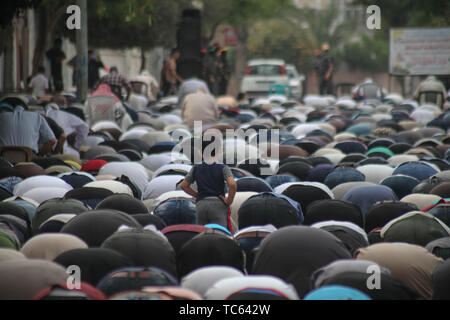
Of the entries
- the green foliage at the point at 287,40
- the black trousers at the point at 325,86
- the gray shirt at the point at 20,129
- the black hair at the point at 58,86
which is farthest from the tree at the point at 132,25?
the green foliage at the point at 287,40

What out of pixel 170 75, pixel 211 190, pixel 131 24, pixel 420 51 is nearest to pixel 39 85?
pixel 170 75

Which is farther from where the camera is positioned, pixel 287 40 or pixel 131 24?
pixel 287 40

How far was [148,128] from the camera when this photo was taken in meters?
19.4

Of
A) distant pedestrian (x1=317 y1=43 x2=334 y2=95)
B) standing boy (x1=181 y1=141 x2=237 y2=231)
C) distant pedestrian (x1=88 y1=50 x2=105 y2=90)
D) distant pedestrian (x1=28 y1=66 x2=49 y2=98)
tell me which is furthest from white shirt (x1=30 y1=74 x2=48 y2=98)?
standing boy (x1=181 y1=141 x2=237 y2=231)

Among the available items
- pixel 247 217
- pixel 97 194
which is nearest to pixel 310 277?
pixel 247 217

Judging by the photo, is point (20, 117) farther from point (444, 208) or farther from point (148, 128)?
point (444, 208)

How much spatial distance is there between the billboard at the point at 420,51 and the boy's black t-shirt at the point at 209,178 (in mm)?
23675

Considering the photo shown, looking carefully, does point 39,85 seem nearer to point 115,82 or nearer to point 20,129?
point 115,82

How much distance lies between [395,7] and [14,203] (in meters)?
36.9

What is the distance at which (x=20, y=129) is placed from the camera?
14.2 meters

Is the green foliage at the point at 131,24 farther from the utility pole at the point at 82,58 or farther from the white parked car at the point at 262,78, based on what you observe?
the utility pole at the point at 82,58

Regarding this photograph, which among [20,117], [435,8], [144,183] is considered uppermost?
[435,8]

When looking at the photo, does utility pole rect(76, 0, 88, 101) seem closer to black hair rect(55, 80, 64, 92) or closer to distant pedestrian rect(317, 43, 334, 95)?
black hair rect(55, 80, 64, 92)

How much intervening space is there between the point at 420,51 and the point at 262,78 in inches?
309
